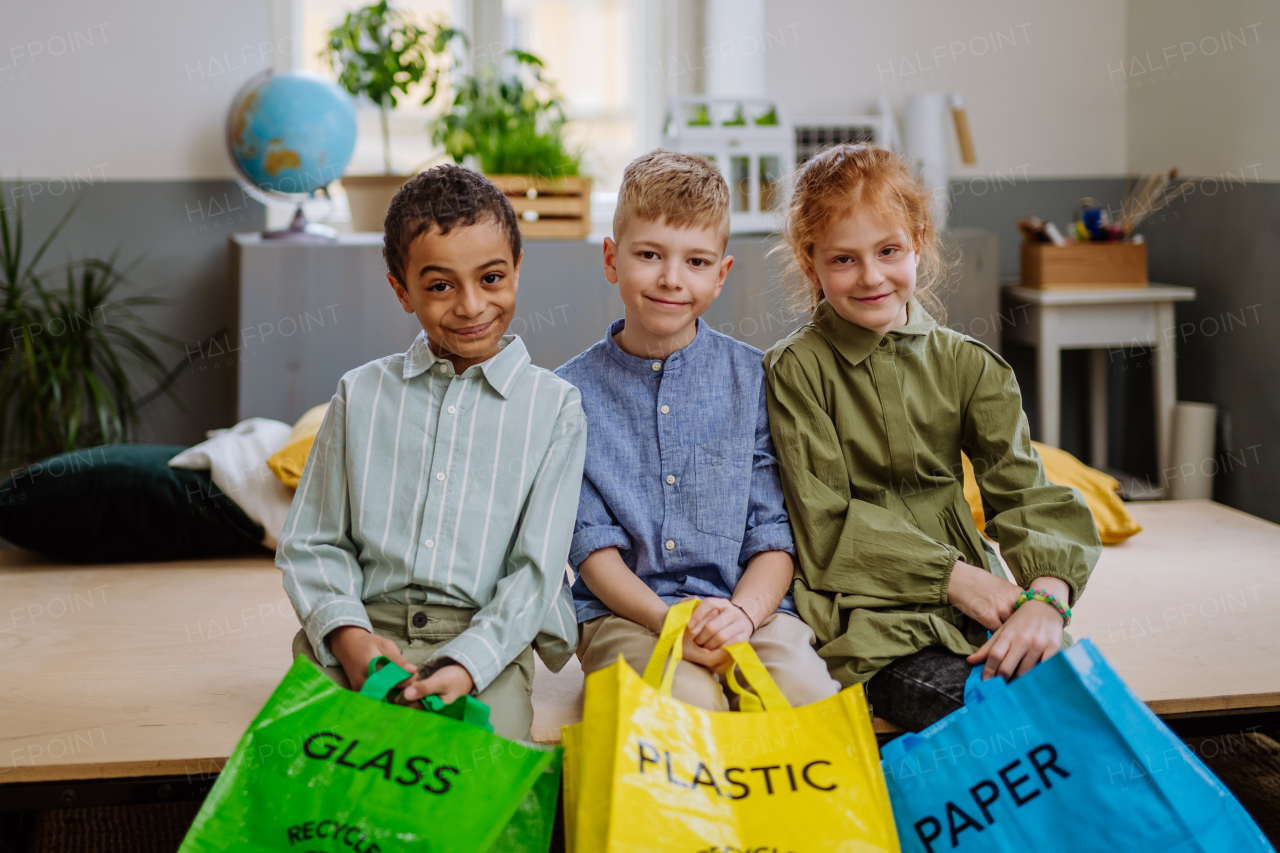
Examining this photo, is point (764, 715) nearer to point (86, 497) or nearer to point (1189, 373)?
point (86, 497)

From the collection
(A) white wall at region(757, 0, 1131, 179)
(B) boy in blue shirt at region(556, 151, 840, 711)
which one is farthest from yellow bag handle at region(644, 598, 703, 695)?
(A) white wall at region(757, 0, 1131, 179)

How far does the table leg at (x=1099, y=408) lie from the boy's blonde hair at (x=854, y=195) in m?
1.90

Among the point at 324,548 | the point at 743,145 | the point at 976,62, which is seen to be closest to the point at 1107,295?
the point at 976,62

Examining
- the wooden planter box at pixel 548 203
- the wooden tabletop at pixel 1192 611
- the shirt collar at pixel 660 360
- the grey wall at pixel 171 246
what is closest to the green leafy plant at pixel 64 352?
the grey wall at pixel 171 246

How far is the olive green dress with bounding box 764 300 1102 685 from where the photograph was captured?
46.1 inches

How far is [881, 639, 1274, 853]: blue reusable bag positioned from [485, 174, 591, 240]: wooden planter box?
1747 millimetres

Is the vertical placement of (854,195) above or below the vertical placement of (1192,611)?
above

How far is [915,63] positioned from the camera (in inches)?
116

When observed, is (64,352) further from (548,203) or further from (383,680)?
(383,680)

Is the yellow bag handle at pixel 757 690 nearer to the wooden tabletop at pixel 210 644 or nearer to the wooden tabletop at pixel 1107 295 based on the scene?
the wooden tabletop at pixel 210 644

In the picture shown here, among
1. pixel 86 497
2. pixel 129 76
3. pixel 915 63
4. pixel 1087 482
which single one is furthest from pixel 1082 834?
pixel 129 76

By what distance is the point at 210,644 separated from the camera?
1.36 metres

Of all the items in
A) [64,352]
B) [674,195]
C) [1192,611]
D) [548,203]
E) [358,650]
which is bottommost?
[1192,611]

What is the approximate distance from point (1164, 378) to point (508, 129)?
1.81m
